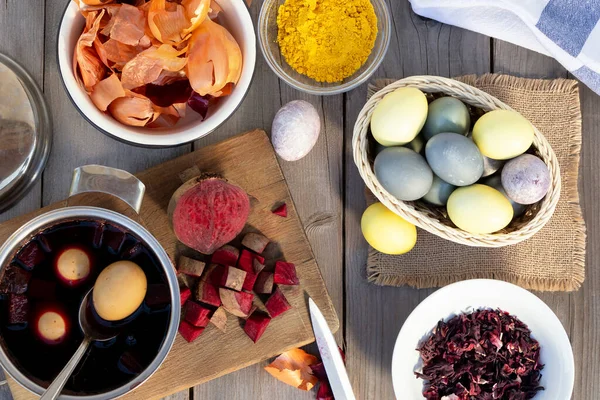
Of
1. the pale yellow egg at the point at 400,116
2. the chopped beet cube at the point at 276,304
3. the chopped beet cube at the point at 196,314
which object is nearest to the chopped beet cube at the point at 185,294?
the chopped beet cube at the point at 196,314

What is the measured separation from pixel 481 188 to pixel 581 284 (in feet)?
0.94

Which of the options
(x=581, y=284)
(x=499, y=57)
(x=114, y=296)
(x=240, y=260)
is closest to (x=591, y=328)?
(x=581, y=284)

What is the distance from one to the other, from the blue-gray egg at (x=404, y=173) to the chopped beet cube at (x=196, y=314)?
11.7 inches

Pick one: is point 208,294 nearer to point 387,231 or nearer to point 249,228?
point 249,228

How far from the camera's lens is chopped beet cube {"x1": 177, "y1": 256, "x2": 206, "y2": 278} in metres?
0.88

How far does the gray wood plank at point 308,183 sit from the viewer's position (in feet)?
3.14

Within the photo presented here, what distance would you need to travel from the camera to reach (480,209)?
0.80m

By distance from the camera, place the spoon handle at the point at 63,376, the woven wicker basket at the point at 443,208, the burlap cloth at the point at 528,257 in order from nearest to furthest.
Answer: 1. the spoon handle at the point at 63,376
2. the woven wicker basket at the point at 443,208
3. the burlap cloth at the point at 528,257

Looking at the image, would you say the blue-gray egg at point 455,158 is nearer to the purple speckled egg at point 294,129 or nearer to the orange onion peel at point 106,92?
the purple speckled egg at point 294,129

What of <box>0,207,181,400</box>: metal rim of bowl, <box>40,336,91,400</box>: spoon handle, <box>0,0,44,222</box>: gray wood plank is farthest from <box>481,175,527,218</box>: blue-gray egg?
<box>0,0,44,222</box>: gray wood plank

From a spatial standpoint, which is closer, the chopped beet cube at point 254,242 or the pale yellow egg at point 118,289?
the pale yellow egg at point 118,289

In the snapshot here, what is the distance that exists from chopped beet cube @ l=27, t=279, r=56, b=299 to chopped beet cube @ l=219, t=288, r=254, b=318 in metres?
0.21

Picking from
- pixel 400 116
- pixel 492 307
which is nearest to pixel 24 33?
pixel 400 116

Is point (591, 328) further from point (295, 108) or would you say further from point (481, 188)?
point (295, 108)
